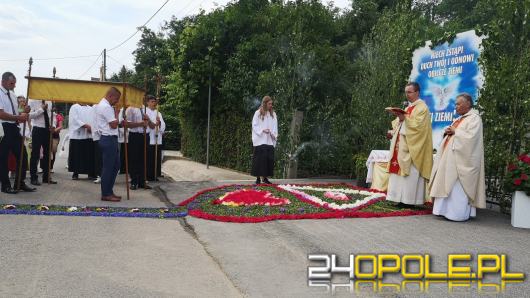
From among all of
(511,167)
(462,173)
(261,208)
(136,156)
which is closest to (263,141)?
(136,156)

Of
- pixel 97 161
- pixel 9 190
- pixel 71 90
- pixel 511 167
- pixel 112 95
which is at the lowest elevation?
pixel 9 190

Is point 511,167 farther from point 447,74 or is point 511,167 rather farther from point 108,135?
point 108,135

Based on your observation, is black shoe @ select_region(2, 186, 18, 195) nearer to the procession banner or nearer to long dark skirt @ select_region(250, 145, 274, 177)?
long dark skirt @ select_region(250, 145, 274, 177)

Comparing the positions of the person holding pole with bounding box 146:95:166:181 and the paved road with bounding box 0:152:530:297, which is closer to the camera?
the paved road with bounding box 0:152:530:297

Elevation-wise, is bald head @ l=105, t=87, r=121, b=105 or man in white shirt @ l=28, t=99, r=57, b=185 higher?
bald head @ l=105, t=87, r=121, b=105

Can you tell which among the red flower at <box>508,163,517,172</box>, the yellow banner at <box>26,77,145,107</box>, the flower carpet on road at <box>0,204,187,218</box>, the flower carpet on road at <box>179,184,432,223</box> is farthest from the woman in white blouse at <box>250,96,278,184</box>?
the red flower at <box>508,163,517,172</box>

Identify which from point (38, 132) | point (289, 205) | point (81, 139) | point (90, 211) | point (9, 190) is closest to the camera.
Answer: point (90, 211)

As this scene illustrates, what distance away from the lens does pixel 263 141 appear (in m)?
11.6

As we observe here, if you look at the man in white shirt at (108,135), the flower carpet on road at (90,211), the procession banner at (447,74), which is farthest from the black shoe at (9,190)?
the procession banner at (447,74)

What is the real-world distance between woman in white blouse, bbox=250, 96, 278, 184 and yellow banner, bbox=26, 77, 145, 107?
2940mm

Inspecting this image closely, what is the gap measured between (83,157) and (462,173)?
818 cm

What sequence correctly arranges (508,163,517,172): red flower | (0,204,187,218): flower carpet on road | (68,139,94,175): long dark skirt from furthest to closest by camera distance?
(68,139,94,175): long dark skirt, (508,163,517,172): red flower, (0,204,187,218): flower carpet on road

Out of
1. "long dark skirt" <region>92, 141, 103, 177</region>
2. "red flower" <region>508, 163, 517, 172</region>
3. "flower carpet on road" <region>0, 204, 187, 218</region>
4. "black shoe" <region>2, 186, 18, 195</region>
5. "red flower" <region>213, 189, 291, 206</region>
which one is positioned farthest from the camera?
"long dark skirt" <region>92, 141, 103, 177</region>

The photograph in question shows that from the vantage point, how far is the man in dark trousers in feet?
27.8
